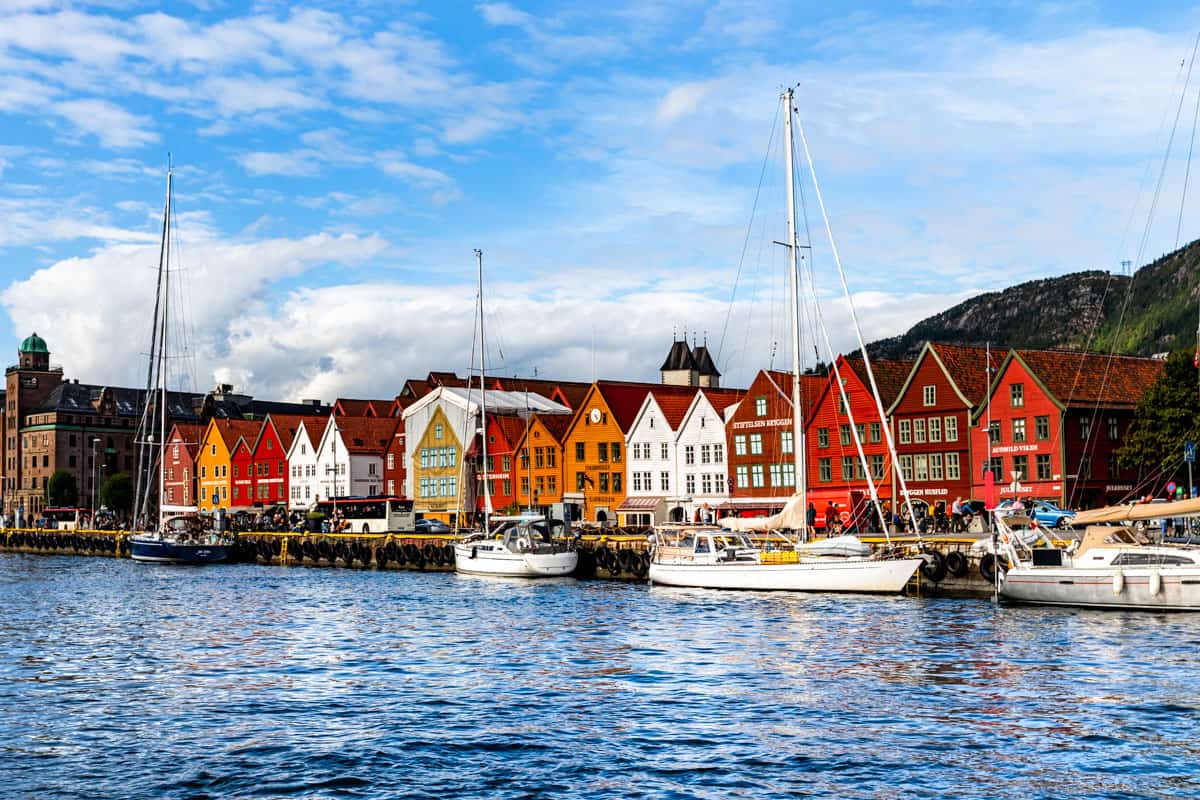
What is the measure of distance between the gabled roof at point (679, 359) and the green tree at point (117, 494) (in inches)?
2995

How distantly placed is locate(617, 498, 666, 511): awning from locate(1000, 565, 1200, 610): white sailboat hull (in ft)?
185

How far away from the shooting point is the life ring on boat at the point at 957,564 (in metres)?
53.6

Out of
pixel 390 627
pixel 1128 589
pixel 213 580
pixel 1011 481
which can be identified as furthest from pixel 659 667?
pixel 1011 481

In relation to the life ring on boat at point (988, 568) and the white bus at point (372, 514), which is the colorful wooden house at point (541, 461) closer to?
the white bus at point (372, 514)

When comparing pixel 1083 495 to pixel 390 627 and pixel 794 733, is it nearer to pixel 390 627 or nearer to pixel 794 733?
pixel 390 627

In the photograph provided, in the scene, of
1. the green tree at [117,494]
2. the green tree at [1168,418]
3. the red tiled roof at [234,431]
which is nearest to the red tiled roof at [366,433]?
the red tiled roof at [234,431]

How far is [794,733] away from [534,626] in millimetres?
21779

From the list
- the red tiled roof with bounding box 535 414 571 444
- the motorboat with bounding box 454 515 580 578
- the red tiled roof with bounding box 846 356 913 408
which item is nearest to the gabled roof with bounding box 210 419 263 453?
the red tiled roof with bounding box 535 414 571 444

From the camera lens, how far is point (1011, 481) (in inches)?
3408

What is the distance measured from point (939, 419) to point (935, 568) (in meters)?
38.4

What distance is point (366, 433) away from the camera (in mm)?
134750

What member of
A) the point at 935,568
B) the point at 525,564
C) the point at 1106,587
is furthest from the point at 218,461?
the point at 1106,587

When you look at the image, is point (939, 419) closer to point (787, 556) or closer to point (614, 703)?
point (787, 556)

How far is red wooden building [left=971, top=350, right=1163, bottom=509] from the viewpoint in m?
84.4
